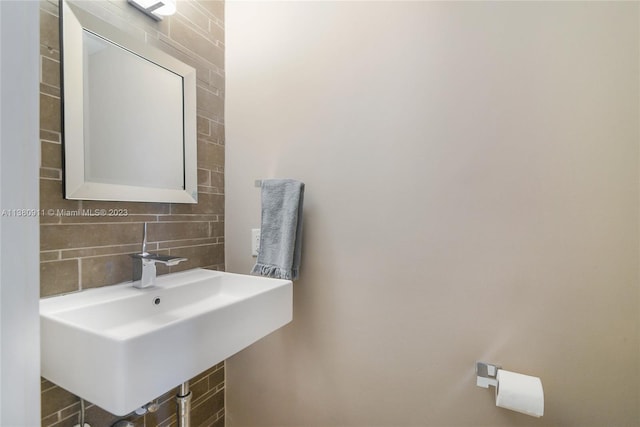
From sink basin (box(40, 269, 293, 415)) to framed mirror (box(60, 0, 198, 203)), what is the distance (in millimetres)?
353

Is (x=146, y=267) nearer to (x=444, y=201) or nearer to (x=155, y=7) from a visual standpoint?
(x=155, y=7)

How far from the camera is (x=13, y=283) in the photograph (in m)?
0.38

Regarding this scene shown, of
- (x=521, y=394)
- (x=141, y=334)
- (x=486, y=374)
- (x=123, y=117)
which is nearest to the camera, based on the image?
(x=141, y=334)

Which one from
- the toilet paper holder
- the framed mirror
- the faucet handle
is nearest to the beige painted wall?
the toilet paper holder

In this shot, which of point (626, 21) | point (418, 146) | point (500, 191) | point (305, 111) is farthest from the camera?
point (305, 111)

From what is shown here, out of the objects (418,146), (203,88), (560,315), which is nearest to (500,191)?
(418,146)

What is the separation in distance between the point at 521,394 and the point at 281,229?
967 mm

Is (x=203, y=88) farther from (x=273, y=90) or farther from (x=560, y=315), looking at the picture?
(x=560, y=315)

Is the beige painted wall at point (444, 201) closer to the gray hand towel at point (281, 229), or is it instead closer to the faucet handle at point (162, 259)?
the gray hand towel at point (281, 229)

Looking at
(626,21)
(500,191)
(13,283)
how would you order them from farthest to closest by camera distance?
(500,191), (626,21), (13,283)

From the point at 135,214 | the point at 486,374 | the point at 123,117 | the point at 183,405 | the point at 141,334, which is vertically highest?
the point at 123,117

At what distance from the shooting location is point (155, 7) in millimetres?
1078

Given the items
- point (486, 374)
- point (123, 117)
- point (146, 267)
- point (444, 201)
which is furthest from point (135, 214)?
point (486, 374)

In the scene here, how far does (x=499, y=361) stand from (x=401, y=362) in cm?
33
